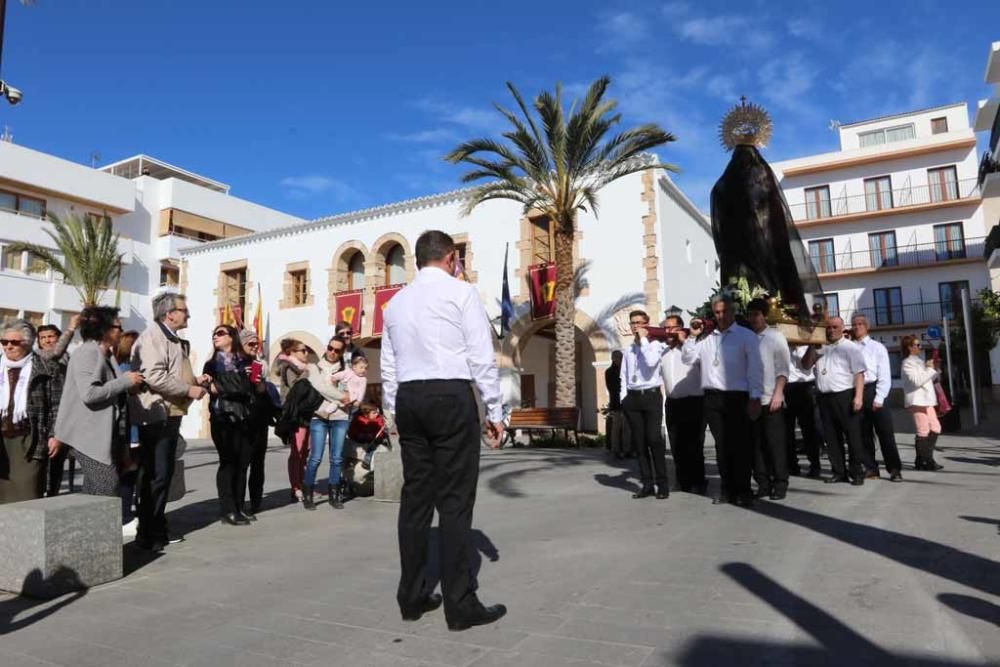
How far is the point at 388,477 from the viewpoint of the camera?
282 inches

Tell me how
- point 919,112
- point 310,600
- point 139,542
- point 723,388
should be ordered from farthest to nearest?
point 919,112, point 723,388, point 139,542, point 310,600

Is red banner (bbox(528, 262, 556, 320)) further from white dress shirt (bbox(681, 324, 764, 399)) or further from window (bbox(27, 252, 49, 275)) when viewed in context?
window (bbox(27, 252, 49, 275))

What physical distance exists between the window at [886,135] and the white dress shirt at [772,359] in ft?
140

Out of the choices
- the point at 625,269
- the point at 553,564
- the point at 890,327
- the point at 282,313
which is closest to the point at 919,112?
the point at 890,327

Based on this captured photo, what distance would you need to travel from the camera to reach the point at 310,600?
358 cm

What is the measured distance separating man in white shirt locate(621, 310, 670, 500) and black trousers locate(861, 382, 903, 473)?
7.43 feet

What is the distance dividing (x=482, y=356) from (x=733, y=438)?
3.35m

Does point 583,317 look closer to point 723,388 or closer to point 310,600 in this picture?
point 723,388

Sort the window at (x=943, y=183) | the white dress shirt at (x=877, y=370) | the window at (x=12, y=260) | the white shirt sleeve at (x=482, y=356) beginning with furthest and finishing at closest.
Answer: the window at (x=943, y=183) → the window at (x=12, y=260) → the white dress shirt at (x=877, y=370) → the white shirt sleeve at (x=482, y=356)

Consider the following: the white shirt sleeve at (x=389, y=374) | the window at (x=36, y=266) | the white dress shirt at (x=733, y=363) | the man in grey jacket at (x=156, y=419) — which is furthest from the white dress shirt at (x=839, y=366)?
the window at (x=36, y=266)

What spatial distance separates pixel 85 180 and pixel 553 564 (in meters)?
32.6

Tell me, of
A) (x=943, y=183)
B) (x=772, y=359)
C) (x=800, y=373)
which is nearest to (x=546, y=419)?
(x=800, y=373)

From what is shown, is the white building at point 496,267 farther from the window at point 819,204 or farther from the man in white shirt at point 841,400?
the window at point 819,204

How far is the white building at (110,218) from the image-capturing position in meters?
27.3
